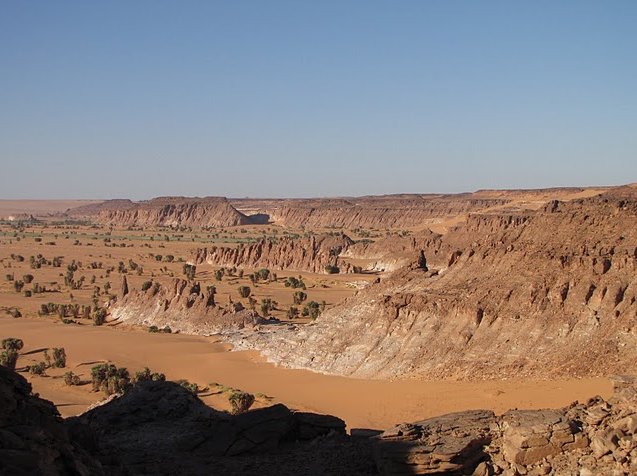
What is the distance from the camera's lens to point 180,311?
3912 centimetres

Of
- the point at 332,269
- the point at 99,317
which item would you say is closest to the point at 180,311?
the point at 99,317

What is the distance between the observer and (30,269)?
6825 cm

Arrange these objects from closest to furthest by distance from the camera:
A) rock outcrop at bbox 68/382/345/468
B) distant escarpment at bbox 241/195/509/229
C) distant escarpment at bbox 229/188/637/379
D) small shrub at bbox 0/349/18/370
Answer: rock outcrop at bbox 68/382/345/468
distant escarpment at bbox 229/188/637/379
small shrub at bbox 0/349/18/370
distant escarpment at bbox 241/195/509/229

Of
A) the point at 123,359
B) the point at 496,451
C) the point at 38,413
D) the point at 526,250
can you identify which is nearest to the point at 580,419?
the point at 496,451

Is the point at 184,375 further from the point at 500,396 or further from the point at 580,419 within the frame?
the point at 580,419

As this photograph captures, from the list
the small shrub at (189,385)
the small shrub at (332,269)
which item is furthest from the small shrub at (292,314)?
the small shrub at (332,269)

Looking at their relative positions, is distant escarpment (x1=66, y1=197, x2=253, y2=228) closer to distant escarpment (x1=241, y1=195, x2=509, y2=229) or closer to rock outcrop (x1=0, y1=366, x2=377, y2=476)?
distant escarpment (x1=241, y1=195, x2=509, y2=229)

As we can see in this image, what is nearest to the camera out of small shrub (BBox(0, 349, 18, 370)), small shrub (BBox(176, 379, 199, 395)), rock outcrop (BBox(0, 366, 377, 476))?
rock outcrop (BBox(0, 366, 377, 476))

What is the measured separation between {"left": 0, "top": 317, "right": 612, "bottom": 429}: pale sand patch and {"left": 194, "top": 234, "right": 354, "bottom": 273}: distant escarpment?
3368cm

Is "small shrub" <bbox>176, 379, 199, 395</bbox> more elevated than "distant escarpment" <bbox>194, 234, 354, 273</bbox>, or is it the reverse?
"distant escarpment" <bbox>194, 234, 354, 273</bbox>

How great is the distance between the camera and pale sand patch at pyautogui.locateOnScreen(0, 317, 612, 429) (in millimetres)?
19797

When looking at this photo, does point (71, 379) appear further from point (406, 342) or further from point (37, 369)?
point (406, 342)

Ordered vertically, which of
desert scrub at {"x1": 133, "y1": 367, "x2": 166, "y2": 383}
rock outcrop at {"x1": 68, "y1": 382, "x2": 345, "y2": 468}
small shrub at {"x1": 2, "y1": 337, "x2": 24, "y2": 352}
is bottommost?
desert scrub at {"x1": 133, "y1": 367, "x2": 166, "y2": 383}

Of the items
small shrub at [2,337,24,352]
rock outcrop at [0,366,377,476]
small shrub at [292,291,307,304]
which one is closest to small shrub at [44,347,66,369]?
small shrub at [2,337,24,352]
